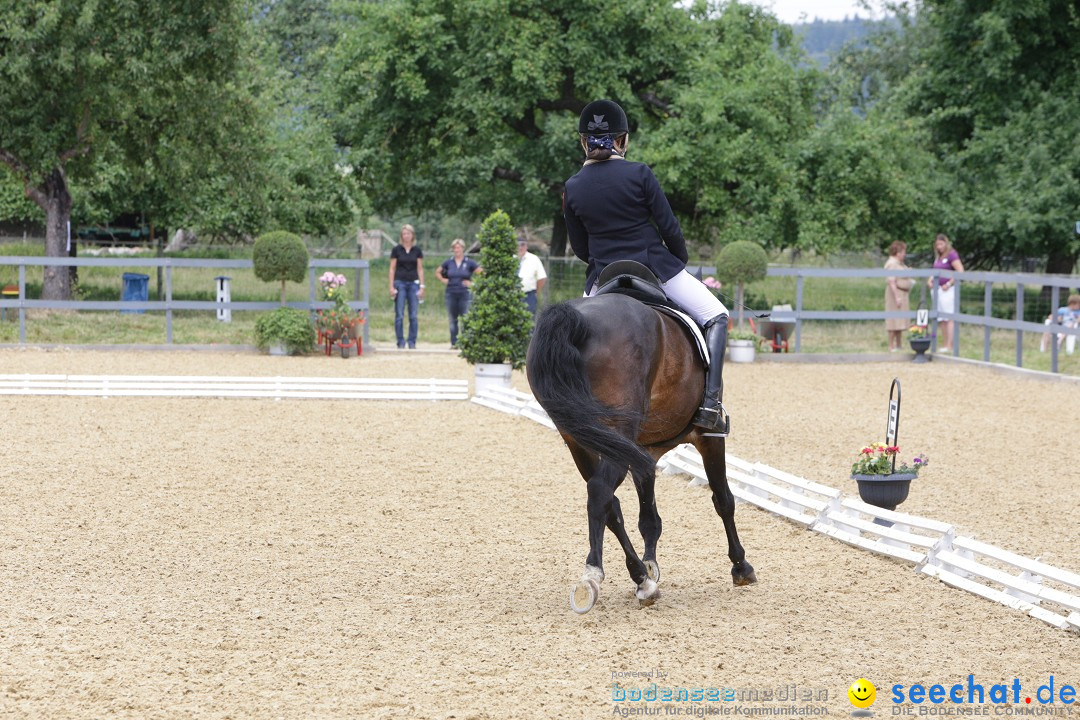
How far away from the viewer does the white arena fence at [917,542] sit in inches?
213

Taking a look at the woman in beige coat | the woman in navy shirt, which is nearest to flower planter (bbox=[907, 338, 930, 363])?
the woman in beige coat

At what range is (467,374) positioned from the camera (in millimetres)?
15758

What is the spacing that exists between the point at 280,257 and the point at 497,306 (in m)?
6.27

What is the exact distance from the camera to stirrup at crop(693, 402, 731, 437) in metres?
5.66

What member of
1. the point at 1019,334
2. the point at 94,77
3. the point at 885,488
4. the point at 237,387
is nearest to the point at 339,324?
the point at 237,387

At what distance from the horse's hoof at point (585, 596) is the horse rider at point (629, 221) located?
3.20 feet

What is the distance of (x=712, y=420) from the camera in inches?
224

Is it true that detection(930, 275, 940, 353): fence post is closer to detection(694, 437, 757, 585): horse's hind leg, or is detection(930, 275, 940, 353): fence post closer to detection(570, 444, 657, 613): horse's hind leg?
detection(694, 437, 757, 585): horse's hind leg

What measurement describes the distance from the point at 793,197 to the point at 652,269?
20.4 meters

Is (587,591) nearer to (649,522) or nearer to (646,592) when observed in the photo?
(646,592)

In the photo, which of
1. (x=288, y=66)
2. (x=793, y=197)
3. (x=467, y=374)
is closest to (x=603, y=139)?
(x=467, y=374)

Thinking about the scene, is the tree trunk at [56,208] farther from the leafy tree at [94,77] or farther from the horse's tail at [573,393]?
the horse's tail at [573,393]

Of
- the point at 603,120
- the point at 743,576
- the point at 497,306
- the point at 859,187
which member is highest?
the point at 859,187

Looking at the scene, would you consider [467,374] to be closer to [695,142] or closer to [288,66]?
[695,142]
